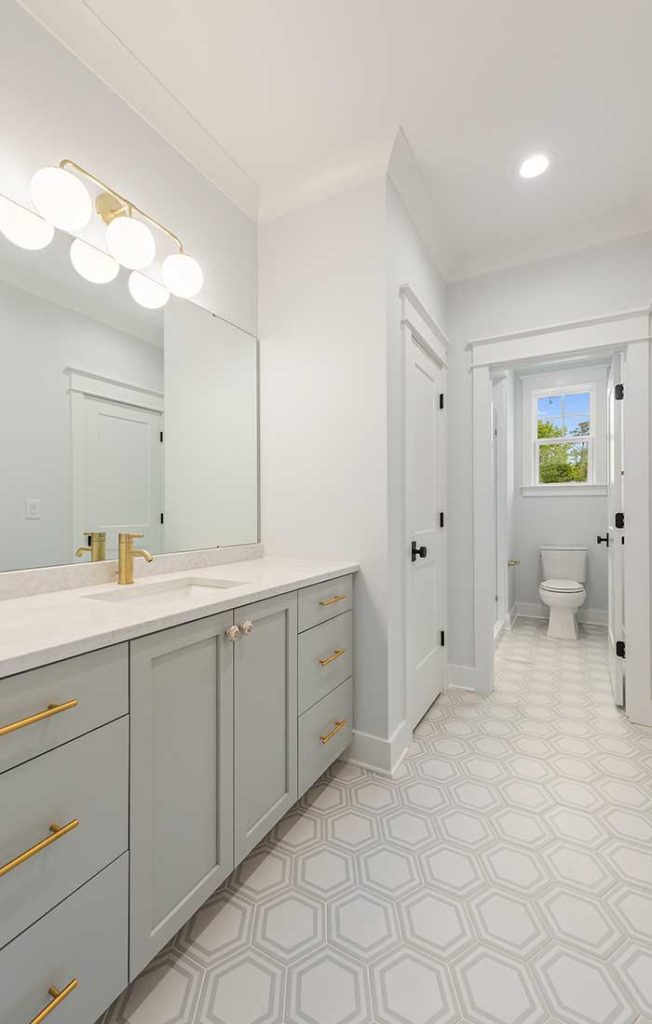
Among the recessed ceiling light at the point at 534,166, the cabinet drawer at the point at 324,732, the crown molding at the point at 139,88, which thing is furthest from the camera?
the recessed ceiling light at the point at 534,166

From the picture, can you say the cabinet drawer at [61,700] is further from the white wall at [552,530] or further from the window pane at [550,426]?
the window pane at [550,426]

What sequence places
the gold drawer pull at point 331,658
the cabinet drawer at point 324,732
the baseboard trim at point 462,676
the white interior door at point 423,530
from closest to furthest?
the cabinet drawer at point 324,732 → the gold drawer pull at point 331,658 → the white interior door at point 423,530 → the baseboard trim at point 462,676

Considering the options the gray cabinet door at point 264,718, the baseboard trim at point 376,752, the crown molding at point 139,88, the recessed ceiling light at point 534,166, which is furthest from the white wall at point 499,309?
the gray cabinet door at point 264,718

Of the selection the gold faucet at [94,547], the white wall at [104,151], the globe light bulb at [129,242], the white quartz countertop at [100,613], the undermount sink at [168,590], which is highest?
the white wall at [104,151]

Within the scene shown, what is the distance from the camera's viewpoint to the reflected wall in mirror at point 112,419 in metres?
1.33

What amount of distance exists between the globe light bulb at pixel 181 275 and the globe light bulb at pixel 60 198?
13.9 inches

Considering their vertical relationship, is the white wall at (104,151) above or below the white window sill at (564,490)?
above

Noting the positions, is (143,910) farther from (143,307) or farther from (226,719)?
(143,307)

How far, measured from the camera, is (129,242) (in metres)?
1.53

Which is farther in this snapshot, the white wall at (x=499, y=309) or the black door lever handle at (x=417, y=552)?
the white wall at (x=499, y=309)

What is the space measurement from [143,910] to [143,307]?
69.5 inches

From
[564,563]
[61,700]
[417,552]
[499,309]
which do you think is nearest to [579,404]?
[564,563]

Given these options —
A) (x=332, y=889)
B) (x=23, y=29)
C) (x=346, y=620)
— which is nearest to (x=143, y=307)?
(x=23, y=29)

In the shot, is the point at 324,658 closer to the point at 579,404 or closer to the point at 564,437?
the point at 564,437
